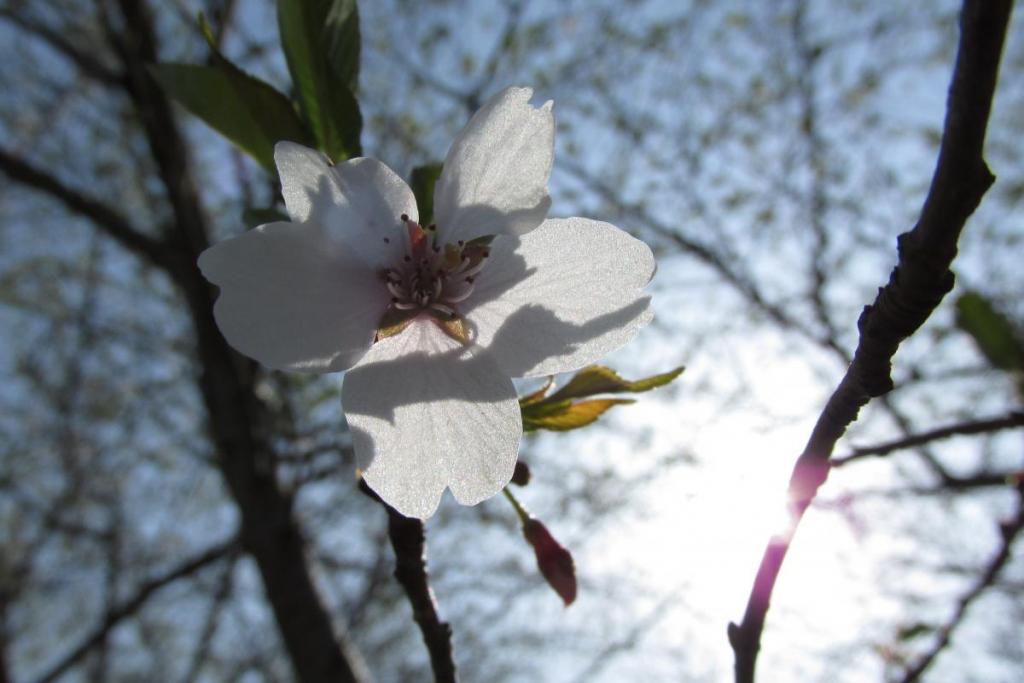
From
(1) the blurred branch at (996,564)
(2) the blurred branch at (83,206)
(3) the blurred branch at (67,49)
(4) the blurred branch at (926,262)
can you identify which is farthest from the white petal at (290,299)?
(3) the blurred branch at (67,49)

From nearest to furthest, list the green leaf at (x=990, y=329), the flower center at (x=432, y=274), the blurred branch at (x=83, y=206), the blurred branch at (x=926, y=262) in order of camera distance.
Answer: the blurred branch at (x=926, y=262), the flower center at (x=432, y=274), the green leaf at (x=990, y=329), the blurred branch at (x=83, y=206)

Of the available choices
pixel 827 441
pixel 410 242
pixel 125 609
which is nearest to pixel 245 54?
pixel 125 609

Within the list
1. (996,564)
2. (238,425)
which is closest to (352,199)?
(996,564)

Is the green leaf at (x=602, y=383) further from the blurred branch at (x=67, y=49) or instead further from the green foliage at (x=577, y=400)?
the blurred branch at (x=67, y=49)

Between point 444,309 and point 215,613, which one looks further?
point 215,613

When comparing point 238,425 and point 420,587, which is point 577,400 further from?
point 238,425

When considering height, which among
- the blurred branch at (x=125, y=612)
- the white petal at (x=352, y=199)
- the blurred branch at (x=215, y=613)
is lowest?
the blurred branch at (x=215, y=613)
